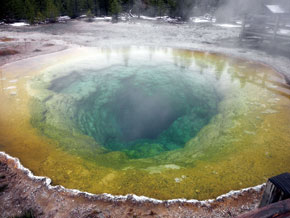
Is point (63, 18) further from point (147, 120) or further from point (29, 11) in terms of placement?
point (147, 120)

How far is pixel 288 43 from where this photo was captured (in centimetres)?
1148

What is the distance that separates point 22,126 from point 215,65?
751 cm

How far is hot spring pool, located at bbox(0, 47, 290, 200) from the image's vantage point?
3.39 meters

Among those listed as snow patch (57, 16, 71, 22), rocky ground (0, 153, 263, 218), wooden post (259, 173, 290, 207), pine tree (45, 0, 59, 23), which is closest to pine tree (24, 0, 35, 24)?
pine tree (45, 0, 59, 23)

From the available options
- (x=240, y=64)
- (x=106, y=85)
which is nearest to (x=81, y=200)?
(x=106, y=85)

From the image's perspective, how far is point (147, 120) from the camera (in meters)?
7.71

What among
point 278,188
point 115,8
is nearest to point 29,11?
point 115,8

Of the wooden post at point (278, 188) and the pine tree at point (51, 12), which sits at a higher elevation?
the pine tree at point (51, 12)

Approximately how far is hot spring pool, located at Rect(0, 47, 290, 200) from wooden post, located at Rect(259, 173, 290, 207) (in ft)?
4.89

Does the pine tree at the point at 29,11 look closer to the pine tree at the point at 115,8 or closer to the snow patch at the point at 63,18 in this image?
the snow patch at the point at 63,18

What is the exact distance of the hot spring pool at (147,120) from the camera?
3.39 m

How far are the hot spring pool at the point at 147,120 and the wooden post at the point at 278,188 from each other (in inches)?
58.7

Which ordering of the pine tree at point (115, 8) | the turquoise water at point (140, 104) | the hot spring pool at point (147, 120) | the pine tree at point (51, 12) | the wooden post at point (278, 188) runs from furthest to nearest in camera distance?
the pine tree at point (115, 8), the pine tree at point (51, 12), the turquoise water at point (140, 104), the hot spring pool at point (147, 120), the wooden post at point (278, 188)

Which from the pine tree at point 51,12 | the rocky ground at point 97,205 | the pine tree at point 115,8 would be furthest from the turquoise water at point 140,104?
A: the pine tree at point 115,8
